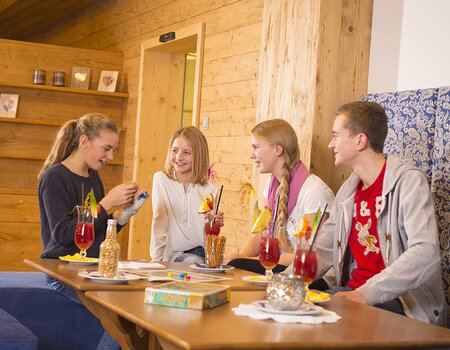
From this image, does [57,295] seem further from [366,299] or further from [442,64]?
[442,64]

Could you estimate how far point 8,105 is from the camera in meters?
6.81

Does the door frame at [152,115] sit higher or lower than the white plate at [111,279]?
higher

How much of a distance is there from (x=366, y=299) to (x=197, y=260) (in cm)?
130

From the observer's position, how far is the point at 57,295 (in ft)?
10.8

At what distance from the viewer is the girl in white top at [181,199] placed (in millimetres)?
3924

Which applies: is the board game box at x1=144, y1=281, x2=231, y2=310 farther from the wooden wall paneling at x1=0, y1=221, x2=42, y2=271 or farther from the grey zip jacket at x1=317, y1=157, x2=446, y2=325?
the wooden wall paneling at x1=0, y1=221, x2=42, y2=271

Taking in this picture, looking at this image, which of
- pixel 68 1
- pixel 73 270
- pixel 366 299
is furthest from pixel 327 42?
pixel 68 1

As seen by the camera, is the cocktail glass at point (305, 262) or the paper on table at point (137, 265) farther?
the paper on table at point (137, 265)

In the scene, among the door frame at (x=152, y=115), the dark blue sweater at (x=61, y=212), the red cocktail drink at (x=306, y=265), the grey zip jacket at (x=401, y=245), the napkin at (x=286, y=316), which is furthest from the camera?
the door frame at (x=152, y=115)

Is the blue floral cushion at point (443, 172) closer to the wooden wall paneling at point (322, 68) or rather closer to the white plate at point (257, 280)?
the wooden wall paneling at point (322, 68)


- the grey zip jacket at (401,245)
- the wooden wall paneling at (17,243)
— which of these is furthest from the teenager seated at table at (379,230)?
the wooden wall paneling at (17,243)

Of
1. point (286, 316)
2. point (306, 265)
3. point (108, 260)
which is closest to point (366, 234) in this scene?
point (306, 265)

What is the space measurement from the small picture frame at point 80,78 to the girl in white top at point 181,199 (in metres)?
3.22

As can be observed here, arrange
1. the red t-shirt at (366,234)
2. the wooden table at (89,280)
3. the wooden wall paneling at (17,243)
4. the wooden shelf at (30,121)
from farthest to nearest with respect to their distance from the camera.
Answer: the wooden shelf at (30,121) < the wooden wall paneling at (17,243) < the red t-shirt at (366,234) < the wooden table at (89,280)
